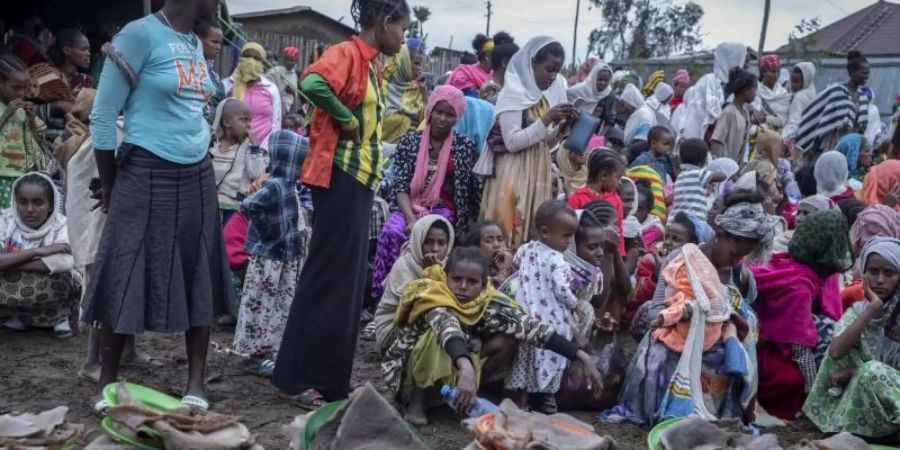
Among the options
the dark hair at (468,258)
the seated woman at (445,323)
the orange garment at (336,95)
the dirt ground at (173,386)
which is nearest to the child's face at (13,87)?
the dirt ground at (173,386)

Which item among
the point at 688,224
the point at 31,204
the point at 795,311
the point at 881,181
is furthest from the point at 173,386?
the point at 881,181

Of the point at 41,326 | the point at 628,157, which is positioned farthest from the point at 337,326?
the point at 628,157

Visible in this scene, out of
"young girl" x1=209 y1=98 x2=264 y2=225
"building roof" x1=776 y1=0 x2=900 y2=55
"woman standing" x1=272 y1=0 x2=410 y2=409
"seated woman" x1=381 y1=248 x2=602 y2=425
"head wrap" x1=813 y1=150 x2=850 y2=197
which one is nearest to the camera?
"woman standing" x1=272 y1=0 x2=410 y2=409

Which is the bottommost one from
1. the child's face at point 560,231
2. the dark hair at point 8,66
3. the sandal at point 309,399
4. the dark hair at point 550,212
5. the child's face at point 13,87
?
the sandal at point 309,399

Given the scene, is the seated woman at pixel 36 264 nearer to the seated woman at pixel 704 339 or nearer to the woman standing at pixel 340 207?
the woman standing at pixel 340 207

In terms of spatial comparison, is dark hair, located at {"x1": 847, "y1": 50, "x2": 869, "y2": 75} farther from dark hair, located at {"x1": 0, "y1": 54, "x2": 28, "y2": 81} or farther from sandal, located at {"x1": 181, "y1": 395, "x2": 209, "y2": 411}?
sandal, located at {"x1": 181, "y1": 395, "x2": 209, "y2": 411}

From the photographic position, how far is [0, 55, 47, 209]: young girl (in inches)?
231

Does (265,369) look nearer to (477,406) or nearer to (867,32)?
(477,406)

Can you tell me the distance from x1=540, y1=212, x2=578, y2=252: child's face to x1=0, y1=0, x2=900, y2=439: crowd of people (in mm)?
15

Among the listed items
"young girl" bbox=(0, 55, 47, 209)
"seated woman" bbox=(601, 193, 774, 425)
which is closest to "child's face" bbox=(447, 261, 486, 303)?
"seated woman" bbox=(601, 193, 774, 425)

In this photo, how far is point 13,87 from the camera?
5.89 meters

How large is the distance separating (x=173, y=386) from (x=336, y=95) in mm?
1686

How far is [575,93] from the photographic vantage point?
32.1 feet

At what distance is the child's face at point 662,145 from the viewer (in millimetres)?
8391
